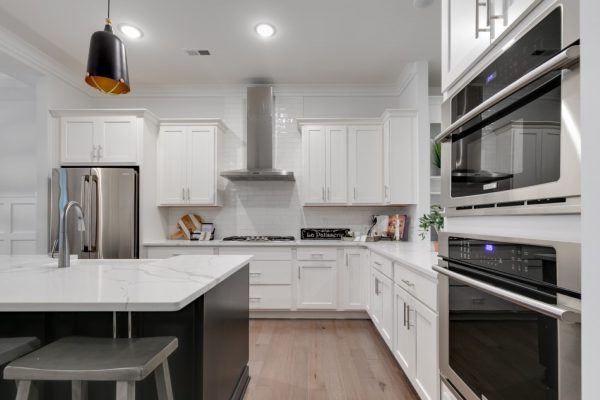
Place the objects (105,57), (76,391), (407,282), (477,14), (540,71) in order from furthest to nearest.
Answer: (407,282) → (105,57) → (76,391) → (477,14) → (540,71)

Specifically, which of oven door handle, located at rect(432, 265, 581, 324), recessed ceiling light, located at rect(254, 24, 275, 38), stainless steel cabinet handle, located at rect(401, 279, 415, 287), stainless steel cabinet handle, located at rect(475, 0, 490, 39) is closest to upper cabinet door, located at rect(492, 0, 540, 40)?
stainless steel cabinet handle, located at rect(475, 0, 490, 39)

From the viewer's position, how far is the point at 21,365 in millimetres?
1124

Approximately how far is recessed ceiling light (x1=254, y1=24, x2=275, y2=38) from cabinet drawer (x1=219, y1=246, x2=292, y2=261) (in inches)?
87.2

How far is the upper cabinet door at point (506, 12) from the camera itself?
0.93 metres

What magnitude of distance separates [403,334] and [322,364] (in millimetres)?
775

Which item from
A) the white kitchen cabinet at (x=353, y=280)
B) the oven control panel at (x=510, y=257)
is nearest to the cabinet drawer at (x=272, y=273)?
the white kitchen cabinet at (x=353, y=280)

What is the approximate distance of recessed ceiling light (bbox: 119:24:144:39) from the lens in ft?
10.4

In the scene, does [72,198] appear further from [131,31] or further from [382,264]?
[382,264]

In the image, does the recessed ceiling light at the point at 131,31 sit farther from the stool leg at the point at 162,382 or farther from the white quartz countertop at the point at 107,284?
the stool leg at the point at 162,382

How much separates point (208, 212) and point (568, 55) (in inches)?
169

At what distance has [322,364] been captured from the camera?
277cm

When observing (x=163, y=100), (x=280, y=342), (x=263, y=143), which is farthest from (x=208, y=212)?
(x=280, y=342)

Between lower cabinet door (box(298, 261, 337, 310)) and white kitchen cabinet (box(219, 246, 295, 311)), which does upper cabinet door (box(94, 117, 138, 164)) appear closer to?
white kitchen cabinet (box(219, 246, 295, 311))

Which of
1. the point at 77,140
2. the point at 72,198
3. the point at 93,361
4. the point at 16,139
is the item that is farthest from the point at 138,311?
the point at 16,139
